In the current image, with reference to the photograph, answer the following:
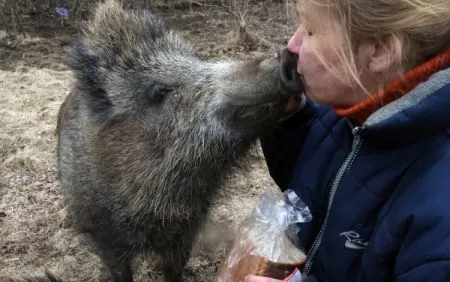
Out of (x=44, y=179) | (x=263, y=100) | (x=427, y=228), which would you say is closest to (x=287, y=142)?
(x=263, y=100)

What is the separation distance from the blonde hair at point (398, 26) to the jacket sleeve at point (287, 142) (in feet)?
1.76

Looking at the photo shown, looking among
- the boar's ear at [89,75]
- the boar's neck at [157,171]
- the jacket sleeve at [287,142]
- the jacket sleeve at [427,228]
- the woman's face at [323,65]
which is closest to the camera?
the jacket sleeve at [427,228]

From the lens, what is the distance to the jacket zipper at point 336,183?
1751 mm

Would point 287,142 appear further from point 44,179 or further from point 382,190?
point 44,179

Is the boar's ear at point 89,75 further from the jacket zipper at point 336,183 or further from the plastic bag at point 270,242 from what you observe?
the jacket zipper at point 336,183

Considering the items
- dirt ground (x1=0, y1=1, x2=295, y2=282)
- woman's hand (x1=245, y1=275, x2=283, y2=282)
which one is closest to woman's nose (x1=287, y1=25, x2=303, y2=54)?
woman's hand (x1=245, y1=275, x2=283, y2=282)

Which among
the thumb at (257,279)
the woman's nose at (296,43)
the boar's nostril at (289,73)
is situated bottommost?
the thumb at (257,279)

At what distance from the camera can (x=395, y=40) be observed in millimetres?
1496

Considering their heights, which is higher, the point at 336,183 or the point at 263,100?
the point at 263,100

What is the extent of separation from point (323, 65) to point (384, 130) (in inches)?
9.2

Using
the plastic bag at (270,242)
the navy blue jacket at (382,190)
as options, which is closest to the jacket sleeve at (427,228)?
the navy blue jacket at (382,190)

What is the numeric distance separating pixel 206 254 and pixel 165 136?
105 cm

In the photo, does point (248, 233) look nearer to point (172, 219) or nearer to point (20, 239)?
point (172, 219)

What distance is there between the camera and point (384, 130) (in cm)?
157
